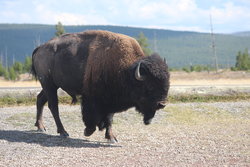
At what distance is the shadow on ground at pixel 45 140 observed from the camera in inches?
420

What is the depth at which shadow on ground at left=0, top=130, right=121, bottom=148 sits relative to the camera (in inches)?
420

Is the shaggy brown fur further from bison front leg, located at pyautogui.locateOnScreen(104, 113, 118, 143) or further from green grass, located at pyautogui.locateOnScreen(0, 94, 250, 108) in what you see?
green grass, located at pyautogui.locateOnScreen(0, 94, 250, 108)

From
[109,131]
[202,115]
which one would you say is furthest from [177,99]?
[109,131]

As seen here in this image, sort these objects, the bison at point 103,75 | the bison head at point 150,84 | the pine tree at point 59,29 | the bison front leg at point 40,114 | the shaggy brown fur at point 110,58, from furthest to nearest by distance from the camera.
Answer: the pine tree at point 59,29, the bison front leg at point 40,114, the shaggy brown fur at point 110,58, the bison at point 103,75, the bison head at point 150,84

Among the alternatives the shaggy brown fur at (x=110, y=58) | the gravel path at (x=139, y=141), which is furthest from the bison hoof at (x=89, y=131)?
the shaggy brown fur at (x=110, y=58)

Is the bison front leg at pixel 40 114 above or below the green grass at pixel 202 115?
above

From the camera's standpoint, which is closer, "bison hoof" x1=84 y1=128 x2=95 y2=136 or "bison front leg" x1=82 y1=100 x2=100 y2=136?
"bison front leg" x1=82 y1=100 x2=100 y2=136

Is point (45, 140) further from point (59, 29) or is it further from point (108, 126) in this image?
point (59, 29)

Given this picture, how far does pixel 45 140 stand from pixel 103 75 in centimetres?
235

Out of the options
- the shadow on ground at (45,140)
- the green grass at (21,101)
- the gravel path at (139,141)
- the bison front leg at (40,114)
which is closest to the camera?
the gravel path at (139,141)

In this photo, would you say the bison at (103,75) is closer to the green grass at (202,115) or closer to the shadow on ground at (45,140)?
the shadow on ground at (45,140)

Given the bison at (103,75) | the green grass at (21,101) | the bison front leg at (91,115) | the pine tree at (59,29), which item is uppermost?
the bison at (103,75)

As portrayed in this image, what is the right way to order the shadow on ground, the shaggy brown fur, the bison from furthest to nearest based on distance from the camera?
the shaggy brown fur, the shadow on ground, the bison

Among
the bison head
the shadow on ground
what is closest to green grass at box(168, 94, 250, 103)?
the shadow on ground
